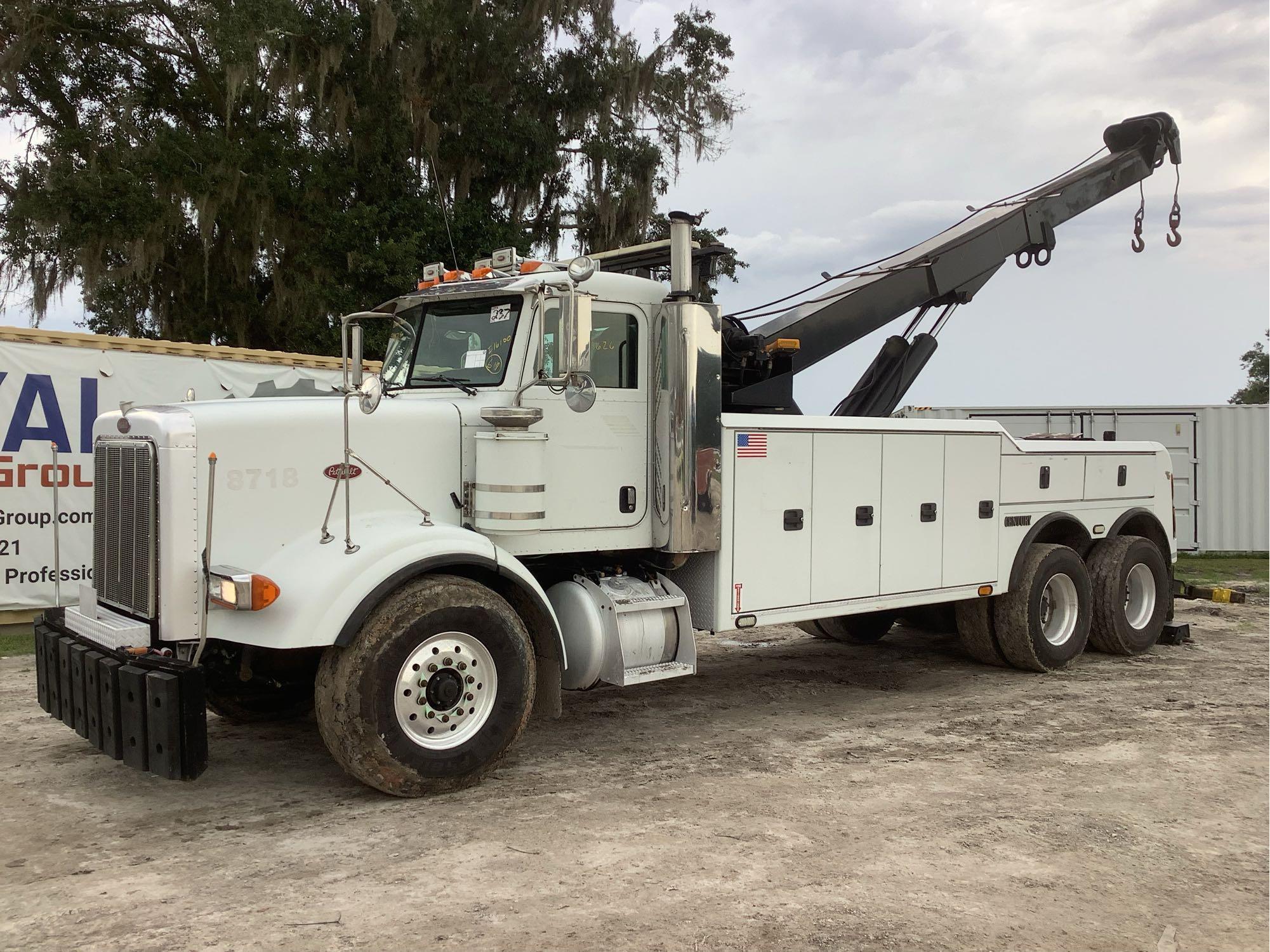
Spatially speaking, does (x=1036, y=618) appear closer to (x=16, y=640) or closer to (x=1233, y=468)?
(x=16, y=640)

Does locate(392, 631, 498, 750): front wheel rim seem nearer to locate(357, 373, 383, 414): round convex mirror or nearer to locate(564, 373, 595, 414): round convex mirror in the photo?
locate(357, 373, 383, 414): round convex mirror

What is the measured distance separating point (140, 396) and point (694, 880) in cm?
900

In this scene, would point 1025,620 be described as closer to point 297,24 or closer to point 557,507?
point 557,507

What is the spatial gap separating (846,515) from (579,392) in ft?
8.05

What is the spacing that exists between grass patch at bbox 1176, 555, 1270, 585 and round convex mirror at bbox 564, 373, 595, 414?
11372 mm

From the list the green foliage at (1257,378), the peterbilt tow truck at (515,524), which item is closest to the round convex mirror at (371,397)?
the peterbilt tow truck at (515,524)

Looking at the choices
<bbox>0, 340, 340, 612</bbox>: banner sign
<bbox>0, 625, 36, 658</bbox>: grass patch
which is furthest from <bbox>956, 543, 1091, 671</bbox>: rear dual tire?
<bbox>0, 625, 36, 658</bbox>: grass patch

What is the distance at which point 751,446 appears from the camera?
668 cm

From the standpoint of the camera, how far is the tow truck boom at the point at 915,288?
764 centimetres

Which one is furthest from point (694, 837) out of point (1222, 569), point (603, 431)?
point (1222, 569)

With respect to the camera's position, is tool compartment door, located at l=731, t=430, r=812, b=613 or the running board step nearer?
the running board step

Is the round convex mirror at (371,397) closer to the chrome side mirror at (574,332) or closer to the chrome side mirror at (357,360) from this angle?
the chrome side mirror at (357,360)

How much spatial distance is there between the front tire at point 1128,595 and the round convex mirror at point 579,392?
5834mm

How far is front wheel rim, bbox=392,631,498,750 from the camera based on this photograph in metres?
5.25
